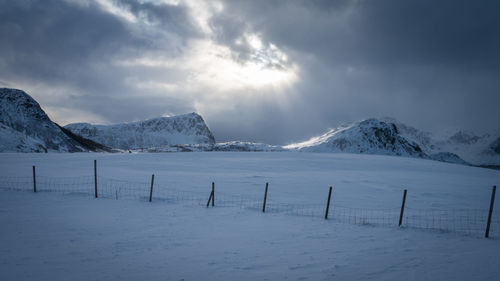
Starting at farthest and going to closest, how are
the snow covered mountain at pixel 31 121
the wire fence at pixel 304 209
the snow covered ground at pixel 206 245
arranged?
the snow covered mountain at pixel 31 121, the wire fence at pixel 304 209, the snow covered ground at pixel 206 245

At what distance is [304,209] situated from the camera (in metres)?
16.9

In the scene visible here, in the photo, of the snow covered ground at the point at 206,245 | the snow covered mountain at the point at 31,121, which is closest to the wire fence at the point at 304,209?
the snow covered ground at the point at 206,245

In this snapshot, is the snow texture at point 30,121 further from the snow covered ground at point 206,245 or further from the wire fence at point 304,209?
the snow covered ground at point 206,245

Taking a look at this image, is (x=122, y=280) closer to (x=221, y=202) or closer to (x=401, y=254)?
(x=401, y=254)

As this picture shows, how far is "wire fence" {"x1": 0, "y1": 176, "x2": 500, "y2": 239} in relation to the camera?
45.8ft

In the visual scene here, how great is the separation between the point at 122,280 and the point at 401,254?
8984 millimetres

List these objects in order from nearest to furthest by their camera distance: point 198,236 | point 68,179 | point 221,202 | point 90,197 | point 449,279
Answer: point 449,279 < point 198,236 < point 90,197 < point 221,202 < point 68,179

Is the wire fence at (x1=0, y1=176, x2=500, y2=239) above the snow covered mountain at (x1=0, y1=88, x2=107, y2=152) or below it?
below

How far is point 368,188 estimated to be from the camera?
2606 cm

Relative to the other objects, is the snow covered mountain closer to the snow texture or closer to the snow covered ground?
the snow texture

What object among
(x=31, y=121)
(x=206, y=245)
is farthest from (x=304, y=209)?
(x=31, y=121)

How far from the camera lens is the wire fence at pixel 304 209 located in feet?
45.8

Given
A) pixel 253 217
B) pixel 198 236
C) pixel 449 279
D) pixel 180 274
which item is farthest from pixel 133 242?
pixel 449 279

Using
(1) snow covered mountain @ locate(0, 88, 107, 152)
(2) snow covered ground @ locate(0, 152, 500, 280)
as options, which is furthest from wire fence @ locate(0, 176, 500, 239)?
(1) snow covered mountain @ locate(0, 88, 107, 152)
